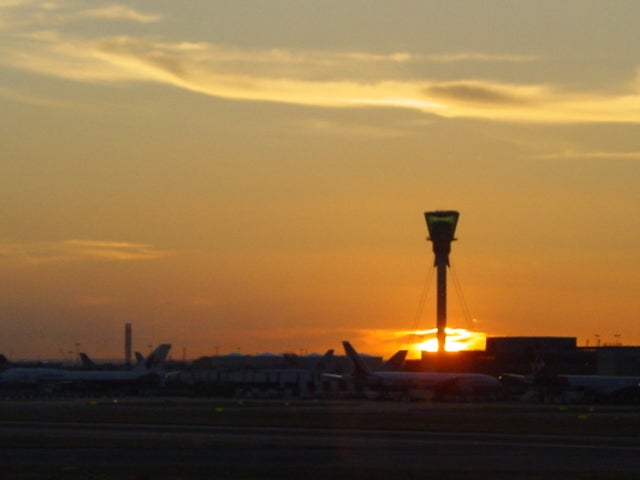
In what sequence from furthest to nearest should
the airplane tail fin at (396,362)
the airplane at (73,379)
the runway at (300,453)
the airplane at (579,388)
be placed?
the airplane tail fin at (396,362), the airplane at (73,379), the airplane at (579,388), the runway at (300,453)

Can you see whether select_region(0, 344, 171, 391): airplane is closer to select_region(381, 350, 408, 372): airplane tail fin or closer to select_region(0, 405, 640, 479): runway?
select_region(381, 350, 408, 372): airplane tail fin

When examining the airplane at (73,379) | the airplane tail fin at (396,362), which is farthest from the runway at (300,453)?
the airplane tail fin at (396,362)

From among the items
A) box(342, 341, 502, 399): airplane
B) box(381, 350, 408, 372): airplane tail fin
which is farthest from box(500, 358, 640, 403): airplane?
box(381, 350, 408, 372): airplane tail fin

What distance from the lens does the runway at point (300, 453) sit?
41062mm

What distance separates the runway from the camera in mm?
41062

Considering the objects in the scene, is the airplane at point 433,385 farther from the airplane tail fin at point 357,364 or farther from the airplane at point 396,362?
the airplane at point 396,362

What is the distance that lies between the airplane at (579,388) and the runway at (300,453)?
250ft

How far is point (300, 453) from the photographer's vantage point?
4897cm

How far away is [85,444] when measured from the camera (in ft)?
173

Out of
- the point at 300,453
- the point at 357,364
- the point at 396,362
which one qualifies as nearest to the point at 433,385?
the point at 357,364

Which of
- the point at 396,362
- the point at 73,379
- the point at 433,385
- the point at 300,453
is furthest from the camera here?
the point at 396,362

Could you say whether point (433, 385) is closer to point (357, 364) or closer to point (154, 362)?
point (357, 364)

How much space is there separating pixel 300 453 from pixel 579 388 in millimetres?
97739

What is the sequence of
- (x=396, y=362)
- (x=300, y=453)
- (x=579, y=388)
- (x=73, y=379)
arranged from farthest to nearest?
(x=396, y=362)
(x=73, y=379)
(x=579, y=388)
(x=300, y=453)
